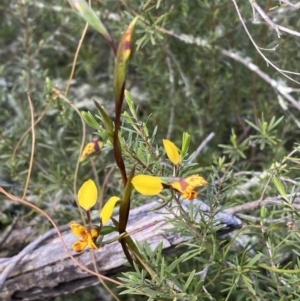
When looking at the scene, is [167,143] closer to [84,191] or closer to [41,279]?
[84,191]

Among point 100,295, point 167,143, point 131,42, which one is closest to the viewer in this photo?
point 131,42

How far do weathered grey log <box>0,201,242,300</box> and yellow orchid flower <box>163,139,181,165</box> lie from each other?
0.29m

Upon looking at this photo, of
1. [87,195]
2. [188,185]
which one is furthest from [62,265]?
[188,185]

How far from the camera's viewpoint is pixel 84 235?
599 mm

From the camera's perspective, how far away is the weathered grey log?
3.09 ft

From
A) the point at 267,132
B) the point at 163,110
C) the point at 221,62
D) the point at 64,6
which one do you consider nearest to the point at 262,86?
the point at 221,62

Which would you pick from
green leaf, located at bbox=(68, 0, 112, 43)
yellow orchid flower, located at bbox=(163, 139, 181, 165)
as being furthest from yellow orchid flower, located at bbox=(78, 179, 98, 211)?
green leaf, located at bbox=(68, 0, 112, 43)

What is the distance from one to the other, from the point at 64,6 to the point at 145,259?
1.02 metres

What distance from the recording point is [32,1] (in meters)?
1.54

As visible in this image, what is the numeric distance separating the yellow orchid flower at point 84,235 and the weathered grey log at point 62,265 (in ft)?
1.04

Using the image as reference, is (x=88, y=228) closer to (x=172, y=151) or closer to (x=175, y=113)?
(x=172, y=151)

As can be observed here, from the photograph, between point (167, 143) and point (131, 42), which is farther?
point (167, 143)

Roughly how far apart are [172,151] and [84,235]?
0.49ft

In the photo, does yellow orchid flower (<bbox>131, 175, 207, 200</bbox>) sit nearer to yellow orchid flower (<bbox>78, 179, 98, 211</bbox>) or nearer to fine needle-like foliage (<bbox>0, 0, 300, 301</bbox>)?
yellow orchid flower (<bbox>78, 179, 98, 211</bbox>)
